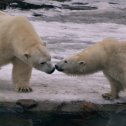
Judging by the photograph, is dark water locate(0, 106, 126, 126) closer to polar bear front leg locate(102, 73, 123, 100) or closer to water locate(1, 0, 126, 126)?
water locate(1, 0, 126, 126)

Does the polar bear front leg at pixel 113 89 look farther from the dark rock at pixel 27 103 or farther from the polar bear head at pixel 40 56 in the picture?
the dark rock at pixel 27 103

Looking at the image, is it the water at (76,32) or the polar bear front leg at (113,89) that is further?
the polar bear front leg at (113,89)

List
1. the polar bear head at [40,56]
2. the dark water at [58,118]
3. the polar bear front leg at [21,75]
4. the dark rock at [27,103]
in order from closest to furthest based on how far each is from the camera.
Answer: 1. the dark water at [58,118]
2. the dark rock at [27,103]
3. the polar bear head at [40,56]
4. the polar bear front leg at [21,75]

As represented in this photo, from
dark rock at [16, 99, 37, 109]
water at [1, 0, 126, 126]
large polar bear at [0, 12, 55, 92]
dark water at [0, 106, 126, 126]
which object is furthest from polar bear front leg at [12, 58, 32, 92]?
dark water at [0, 106, 126, 126]

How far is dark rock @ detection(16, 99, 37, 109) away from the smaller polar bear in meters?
0.54

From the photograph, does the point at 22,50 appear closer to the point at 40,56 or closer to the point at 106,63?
the point at 40,56

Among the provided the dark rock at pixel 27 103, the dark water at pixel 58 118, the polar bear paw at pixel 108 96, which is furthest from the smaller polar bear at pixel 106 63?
the dark rock at pixel 27 103

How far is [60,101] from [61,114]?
0.16 meters

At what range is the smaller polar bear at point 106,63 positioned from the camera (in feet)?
18.5

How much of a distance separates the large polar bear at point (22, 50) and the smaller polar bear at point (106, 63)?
0.95ft

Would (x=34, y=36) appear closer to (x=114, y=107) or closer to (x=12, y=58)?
(x=12, y=58)

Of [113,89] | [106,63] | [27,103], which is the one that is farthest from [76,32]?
[27,103]

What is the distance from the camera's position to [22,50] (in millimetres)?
5684

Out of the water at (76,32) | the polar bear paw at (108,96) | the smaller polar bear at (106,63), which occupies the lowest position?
the water at (76,32)
